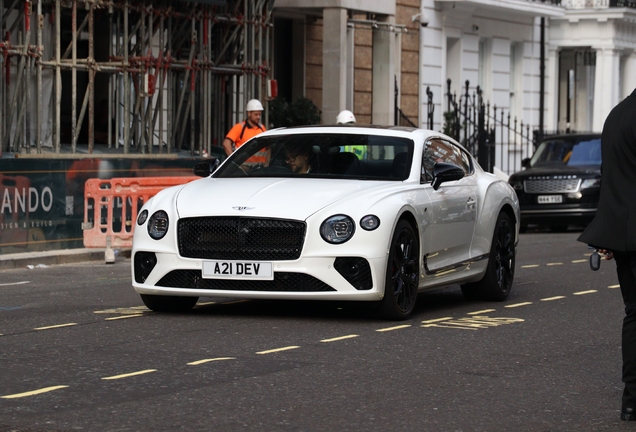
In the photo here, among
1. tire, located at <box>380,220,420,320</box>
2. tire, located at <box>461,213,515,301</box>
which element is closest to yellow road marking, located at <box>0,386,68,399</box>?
tire, located at <box>380,220,420,320</box>

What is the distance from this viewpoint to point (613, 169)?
672cm

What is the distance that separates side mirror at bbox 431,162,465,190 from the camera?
35.8ft

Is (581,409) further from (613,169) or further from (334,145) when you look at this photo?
(334,145)

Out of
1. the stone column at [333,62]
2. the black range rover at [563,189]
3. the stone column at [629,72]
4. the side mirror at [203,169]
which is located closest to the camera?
the side mirror at [203,169]

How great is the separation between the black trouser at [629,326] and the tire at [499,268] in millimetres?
5125

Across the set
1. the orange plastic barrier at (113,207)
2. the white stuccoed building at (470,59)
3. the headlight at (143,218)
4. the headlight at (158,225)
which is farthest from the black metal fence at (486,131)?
the headlight at (158,225)

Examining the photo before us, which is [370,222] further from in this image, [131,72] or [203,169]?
[131,72]

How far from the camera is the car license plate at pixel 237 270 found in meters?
9.80

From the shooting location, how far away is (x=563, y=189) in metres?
23.5

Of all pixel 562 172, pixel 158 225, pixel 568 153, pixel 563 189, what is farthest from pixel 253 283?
pixel 568 153

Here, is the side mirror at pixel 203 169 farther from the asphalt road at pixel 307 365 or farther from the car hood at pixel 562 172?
the car hood at pixel 562 172

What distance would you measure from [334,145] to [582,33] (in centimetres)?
2978

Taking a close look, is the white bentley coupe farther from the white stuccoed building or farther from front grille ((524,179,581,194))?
the white stuccoed building

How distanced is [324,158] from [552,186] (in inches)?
521
